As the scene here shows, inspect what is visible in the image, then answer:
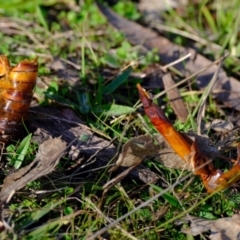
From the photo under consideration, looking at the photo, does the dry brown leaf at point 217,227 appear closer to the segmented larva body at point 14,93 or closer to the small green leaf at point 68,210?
the small green leaf at point 68,210

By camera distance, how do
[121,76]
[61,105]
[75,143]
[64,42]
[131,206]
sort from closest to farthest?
[131,206]
[75,143]
[61,105]
[121,76]
[64,42]

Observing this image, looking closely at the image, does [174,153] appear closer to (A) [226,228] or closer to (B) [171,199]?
(B) [171,199]

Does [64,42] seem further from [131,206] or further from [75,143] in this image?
[131,206]

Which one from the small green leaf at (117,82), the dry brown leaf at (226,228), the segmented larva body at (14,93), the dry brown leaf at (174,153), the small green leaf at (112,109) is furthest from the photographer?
the small green leaf at (117,82)

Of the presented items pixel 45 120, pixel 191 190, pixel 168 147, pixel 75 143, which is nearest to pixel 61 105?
pixel 45 120

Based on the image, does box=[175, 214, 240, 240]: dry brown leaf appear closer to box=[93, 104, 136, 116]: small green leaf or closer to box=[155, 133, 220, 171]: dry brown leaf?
box=[155, 133, 220, 171]: dry brown leaf

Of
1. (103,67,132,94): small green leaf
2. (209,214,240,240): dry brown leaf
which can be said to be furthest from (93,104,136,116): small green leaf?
(209,214,240,240): dry brown leaf

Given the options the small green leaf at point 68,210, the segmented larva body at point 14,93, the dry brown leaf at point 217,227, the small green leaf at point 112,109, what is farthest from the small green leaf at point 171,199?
the segmented larva body at point 14,93
